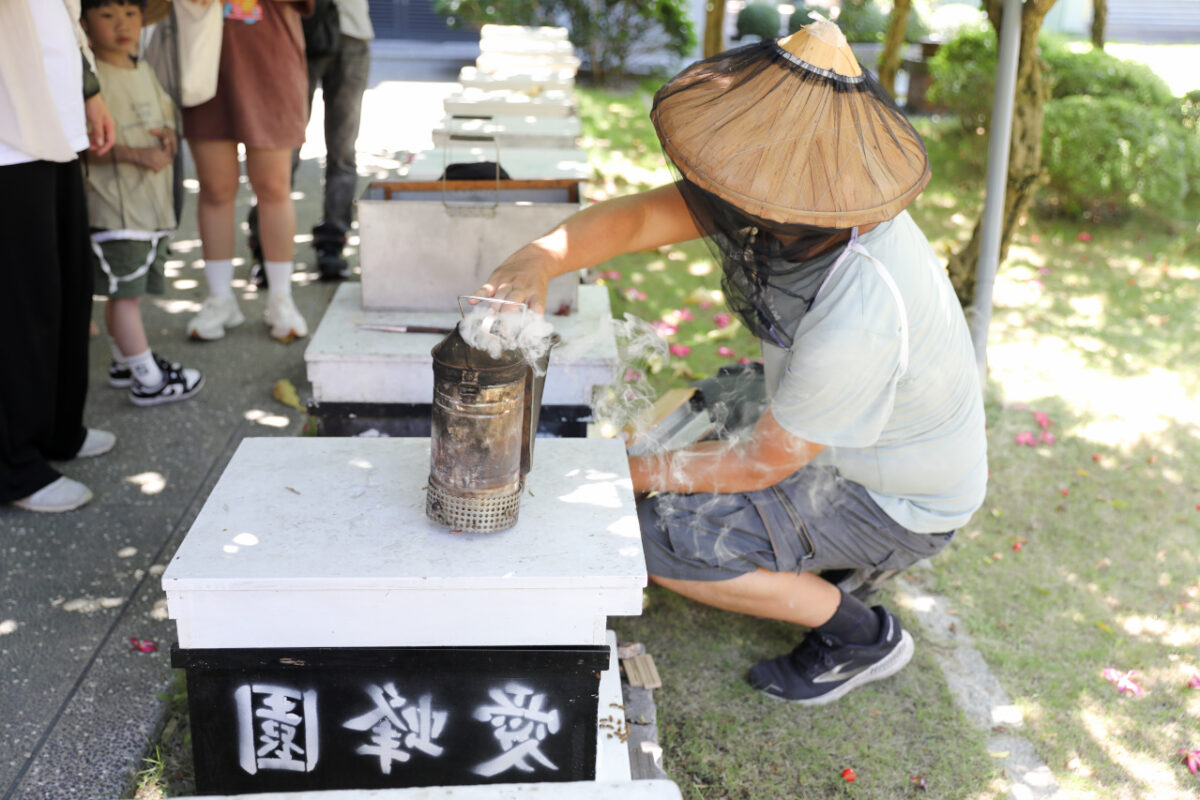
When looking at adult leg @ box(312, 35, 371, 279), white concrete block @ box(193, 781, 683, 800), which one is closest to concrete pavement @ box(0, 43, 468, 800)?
adult leg @ box(312, 35, 371, 279)

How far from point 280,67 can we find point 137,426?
5.04 ft

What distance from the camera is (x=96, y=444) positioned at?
12.1 ft

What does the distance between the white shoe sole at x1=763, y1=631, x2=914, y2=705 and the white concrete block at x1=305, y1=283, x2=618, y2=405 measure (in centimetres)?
102

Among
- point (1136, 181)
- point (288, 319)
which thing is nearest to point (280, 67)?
point (288, 319)

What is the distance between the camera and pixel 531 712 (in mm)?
2100

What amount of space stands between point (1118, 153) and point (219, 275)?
5.96 metres

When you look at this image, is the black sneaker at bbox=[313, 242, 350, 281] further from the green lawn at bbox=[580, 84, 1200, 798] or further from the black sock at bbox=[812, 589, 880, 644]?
the black sock at bbox=[812, 589, 880, 644]

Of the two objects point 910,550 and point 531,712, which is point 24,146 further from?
point 910,550

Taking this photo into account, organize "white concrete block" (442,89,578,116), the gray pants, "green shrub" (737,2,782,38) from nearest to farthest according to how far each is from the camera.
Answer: "white concrete block" (442,89,578,116) → the gray pants → "green shrub" (737,2,782,38)

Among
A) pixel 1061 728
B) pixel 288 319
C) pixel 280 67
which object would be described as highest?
pixel 280 67

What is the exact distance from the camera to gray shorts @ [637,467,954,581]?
102 inches

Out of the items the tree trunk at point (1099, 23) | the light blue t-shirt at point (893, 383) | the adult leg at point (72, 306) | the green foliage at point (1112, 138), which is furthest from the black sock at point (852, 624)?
the tree trunk at point (1099, 23)

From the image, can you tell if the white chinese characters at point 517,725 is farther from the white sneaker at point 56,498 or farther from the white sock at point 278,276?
the white sock at point 278,276

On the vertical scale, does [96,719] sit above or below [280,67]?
below
